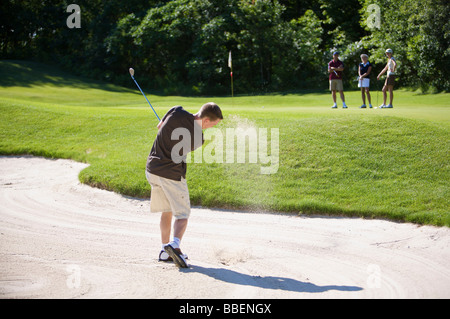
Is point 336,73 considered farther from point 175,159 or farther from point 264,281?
point 264,281

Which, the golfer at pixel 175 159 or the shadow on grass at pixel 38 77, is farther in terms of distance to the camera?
the shadow on grass at pixel 38 77

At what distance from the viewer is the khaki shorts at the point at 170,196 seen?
19.5 ft

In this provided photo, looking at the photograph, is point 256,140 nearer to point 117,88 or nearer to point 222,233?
point 222,233

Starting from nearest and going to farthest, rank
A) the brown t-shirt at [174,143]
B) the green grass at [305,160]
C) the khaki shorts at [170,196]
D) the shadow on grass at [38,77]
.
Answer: the brown t-shirt at [174,143], the khaki shorts at [170,196], the green grass at [305,160], the shadow on grass at [38,77]

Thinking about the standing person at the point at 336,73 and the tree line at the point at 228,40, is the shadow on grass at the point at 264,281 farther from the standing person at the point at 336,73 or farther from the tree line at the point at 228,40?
A: the tree line at the point at 228,40

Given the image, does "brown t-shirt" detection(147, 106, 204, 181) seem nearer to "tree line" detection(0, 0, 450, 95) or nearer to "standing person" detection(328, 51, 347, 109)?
"standing person" detection(328, 51, 347, 109)

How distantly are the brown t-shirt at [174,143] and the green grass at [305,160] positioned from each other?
306 centimetres

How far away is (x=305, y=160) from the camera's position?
966 centimetres

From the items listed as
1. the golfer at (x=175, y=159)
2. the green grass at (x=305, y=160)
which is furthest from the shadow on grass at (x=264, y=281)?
the green grass at (x=305, y=160)

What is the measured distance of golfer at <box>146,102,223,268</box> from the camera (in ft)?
18.8

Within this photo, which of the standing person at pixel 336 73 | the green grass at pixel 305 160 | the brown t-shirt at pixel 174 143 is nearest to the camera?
the brown t-shirt at pixel 174 143

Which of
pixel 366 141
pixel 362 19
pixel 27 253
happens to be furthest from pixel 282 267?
pixel 362 19

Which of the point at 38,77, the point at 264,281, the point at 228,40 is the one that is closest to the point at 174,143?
the point at 264,281

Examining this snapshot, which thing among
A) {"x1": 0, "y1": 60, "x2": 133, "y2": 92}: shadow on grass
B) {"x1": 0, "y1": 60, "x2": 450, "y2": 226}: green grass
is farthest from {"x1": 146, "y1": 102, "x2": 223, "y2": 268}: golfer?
{"x1": 0, "y1": 60, "x2": 133, "y2": 92}: shadow on grass
